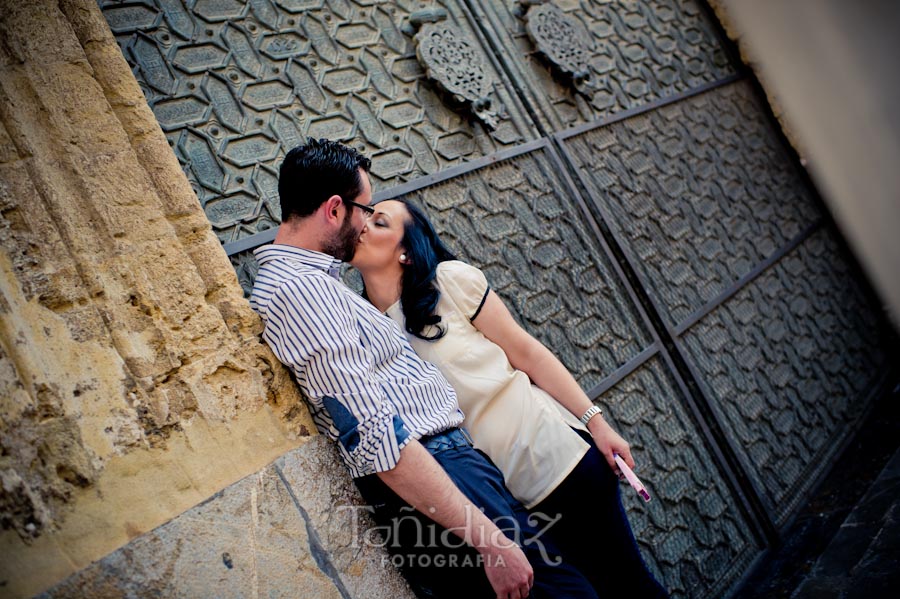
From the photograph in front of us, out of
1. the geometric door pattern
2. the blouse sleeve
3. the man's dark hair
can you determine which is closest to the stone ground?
the geometric door pattern

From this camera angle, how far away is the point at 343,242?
183 cm

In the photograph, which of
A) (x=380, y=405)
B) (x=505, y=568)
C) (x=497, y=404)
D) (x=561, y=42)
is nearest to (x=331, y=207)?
(x=380, y=405)

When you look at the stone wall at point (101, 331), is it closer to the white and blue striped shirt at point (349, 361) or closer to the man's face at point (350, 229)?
the white and blue striped shirt at point (349, 361)

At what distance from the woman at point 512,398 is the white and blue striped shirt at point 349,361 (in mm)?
165

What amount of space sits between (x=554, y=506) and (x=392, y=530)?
455 millimetres

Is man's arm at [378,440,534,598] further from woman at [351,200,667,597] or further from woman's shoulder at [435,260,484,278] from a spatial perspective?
woman's shoulder at [435,260,484,278]

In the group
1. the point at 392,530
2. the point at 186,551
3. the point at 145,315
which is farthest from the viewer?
the point at 392,530

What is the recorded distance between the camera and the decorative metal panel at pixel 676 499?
292 cm

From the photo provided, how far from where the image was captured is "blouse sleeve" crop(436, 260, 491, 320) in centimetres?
200

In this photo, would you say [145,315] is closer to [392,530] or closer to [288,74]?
[392,530]

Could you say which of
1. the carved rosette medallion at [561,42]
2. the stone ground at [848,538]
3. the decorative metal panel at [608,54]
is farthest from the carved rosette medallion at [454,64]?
the stone ground at [848,538]

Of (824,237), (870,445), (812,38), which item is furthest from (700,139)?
(870,445)

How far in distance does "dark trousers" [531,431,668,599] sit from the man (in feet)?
0.50

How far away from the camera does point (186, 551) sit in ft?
4.90
